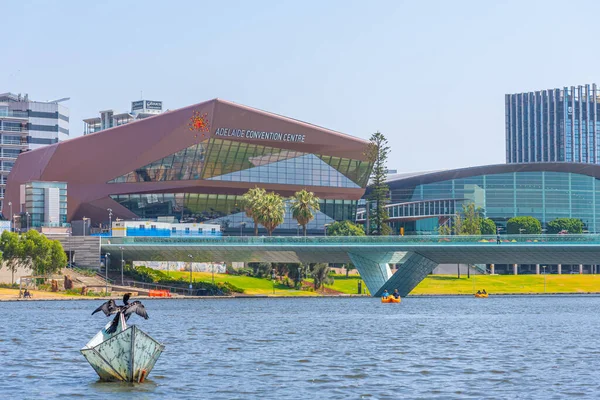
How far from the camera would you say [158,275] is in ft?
484

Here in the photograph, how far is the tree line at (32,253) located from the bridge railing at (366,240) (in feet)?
42.0

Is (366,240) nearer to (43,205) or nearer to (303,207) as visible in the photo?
(303,207)

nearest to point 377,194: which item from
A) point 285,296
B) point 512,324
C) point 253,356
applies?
point 285,296

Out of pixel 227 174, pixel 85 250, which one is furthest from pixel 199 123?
pixel 85 250

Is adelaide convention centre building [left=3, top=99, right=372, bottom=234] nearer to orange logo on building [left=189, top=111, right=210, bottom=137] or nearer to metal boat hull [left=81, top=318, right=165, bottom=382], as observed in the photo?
orange logo on building [left=189, top=111, right=210, bottom=137]

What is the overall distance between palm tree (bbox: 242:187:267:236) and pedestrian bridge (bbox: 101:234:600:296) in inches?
773

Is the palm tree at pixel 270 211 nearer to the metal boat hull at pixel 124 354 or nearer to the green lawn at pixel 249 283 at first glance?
the green lawn at pixel 249 283

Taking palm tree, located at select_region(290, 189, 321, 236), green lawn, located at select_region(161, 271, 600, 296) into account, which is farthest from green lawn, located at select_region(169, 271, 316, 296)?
palm tree, located at select_region(290, 189, 321, 236)

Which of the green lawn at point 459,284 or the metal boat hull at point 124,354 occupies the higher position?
the metal boat hull at point 124,354

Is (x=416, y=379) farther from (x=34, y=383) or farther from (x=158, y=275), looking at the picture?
(x=158, y=275)

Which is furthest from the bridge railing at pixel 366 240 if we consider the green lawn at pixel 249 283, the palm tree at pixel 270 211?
the palm tree at pixel 270 211

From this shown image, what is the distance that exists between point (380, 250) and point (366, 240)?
8.11 ft

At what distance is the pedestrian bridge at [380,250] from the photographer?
12056cm

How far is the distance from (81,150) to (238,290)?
39.0 meters
